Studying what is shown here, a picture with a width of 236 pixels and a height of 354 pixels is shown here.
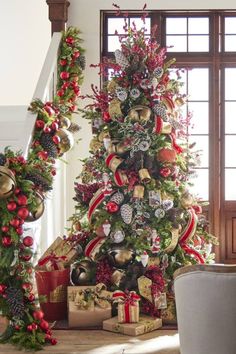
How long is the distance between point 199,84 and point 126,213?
277 cm

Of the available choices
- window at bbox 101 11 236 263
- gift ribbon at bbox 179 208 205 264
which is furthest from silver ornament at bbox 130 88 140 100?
window at bbox 101 11 236 263

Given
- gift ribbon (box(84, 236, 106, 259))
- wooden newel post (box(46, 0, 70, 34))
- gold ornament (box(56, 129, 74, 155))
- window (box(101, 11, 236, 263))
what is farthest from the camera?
window (box(101, 11, 236, 263))

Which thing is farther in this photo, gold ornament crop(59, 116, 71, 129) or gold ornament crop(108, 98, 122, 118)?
gold ornament crop(59, 116, 71, 129)

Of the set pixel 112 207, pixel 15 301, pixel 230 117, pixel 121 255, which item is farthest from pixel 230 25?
pixel 15 301

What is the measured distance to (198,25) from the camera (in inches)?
296

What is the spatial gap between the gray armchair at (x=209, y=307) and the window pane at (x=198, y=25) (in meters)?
4.48

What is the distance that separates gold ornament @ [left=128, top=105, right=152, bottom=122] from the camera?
207 inches

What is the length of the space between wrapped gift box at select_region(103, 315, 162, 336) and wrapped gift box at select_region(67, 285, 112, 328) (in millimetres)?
90

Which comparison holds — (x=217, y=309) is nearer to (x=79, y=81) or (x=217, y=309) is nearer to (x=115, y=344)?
(x=115, y=344)

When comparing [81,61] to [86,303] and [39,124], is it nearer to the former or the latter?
[39,124]

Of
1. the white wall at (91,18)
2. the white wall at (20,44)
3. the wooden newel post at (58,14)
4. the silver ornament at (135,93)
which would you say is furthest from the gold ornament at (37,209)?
the white wall at (20,44)

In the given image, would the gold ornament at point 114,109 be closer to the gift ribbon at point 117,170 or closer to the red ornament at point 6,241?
the gift ribbon at point 117,170

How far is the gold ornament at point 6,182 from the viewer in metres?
4.45

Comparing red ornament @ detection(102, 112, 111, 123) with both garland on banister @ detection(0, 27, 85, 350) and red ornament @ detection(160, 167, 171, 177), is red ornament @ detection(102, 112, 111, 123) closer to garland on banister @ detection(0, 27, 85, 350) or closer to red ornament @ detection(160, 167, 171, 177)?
red ornament @ detection(160, 167, 171, 177)
